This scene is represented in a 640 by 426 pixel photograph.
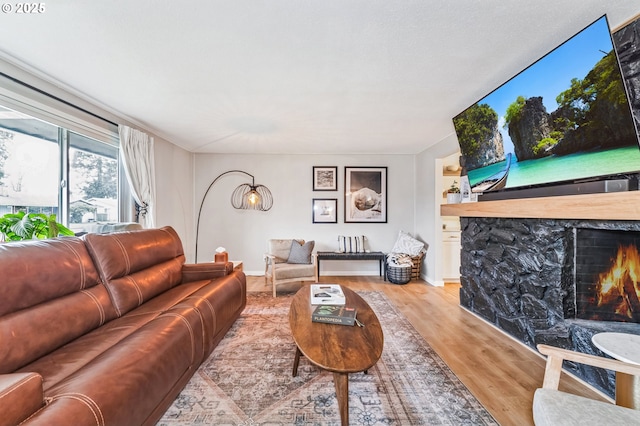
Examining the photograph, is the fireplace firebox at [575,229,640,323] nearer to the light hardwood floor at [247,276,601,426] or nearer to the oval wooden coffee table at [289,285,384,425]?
the light hardwood floor at [247,276,601,426]

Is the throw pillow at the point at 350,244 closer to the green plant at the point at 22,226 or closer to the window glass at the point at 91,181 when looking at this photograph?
the window glass at the point at 91,181

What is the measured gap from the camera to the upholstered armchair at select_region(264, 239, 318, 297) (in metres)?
3.78

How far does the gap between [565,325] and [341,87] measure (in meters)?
2.67

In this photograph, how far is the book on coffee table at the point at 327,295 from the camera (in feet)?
6.98

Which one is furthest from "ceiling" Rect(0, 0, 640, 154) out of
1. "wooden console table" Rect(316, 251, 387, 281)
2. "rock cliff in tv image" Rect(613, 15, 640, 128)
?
"wooden console table" Rect(316, 251, 387, 281)

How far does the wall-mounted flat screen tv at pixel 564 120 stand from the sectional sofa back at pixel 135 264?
336 cm

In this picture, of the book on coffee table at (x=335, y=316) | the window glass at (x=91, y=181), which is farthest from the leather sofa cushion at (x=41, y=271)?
the book on coffee table at (x=335, y=316)

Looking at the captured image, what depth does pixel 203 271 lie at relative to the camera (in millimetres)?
2777

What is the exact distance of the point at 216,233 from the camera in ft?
16.5

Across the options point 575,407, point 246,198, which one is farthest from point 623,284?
point 246,198

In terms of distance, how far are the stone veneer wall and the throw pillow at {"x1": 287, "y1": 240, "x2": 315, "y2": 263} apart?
7.56 ft

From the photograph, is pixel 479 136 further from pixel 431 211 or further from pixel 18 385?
pixel 18 385

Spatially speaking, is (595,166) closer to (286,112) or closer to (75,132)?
(286,112)

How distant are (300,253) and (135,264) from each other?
2.36m
